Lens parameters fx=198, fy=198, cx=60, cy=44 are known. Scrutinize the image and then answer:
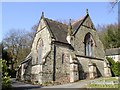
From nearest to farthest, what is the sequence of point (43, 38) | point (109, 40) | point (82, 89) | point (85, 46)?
point (82, 89) < point (43, 38) < point (85, 46) < point (109, 40)

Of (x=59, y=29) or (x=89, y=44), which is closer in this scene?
(x=59, y=29)

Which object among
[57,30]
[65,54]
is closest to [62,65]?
[65,54]

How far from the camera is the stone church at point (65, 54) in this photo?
28031 mm

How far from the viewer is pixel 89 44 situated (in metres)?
34.0

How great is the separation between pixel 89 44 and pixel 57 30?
650cm

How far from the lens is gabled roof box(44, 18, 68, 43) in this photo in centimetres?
2999

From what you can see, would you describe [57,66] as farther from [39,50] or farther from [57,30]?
[57,30]

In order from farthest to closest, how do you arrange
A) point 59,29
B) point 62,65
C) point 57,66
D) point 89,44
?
point 89,44, point 59,29, point 62,65, point 57,66

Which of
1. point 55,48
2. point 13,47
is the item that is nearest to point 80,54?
point 55,48

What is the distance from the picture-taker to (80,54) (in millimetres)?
31328

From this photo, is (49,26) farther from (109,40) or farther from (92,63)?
(109,40)

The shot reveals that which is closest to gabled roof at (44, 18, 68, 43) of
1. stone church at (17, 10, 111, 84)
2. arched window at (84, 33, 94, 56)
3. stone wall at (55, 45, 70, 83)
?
stone church at (17, 10, 111, 84)

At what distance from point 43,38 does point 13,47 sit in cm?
2460

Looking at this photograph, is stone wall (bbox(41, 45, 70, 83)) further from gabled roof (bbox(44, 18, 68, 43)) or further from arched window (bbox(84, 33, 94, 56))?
arched window (bbox(84, 33, 94, 56))
